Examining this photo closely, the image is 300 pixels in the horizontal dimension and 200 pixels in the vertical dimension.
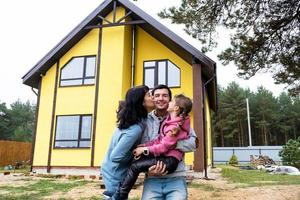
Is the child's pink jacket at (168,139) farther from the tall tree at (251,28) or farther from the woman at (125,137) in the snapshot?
the tall tree at (251,28)

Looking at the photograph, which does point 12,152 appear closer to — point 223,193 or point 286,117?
point 223,193

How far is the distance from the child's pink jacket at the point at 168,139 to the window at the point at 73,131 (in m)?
10.9

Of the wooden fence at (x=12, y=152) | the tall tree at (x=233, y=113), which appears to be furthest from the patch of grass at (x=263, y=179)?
the tall tree at (x=233, y=113)

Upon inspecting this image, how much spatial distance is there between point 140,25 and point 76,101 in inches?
173

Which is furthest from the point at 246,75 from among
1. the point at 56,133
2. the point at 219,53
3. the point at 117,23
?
the point at 56,133

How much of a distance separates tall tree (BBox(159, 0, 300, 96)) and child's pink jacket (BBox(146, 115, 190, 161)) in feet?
18.0

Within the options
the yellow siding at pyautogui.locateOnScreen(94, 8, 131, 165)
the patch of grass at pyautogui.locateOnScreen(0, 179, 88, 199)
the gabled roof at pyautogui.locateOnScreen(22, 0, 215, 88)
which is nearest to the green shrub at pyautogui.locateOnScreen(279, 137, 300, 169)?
the gabled roof at pyautogui.locateOnScreen(22, 0, 215, 88)

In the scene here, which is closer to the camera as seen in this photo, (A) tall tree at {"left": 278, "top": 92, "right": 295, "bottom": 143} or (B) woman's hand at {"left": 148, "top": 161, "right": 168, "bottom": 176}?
(B) woman's hand at {"left": 148, "top": 161, "right": 168, "bottom": 176}

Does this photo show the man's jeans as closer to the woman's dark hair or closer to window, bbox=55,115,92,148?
the woman's dark hair

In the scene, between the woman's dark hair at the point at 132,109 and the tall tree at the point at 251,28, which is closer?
the woman's dark hair at the point at 132,109

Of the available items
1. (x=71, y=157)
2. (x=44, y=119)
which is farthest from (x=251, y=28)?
(x=44, y=119)

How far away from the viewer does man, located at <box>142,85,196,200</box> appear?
2500 millimetres

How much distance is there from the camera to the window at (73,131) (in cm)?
1323

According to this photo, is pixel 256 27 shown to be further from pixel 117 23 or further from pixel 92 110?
pixel 92 110
